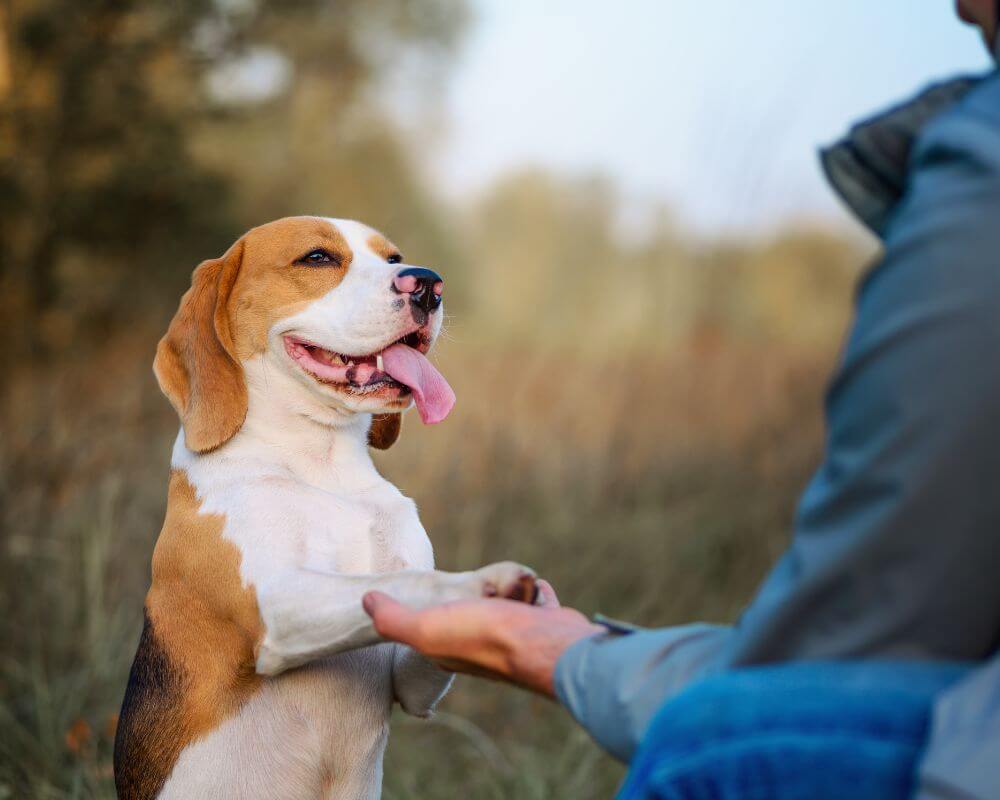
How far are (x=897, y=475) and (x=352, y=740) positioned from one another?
156cm

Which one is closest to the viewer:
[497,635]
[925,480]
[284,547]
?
[925,480]

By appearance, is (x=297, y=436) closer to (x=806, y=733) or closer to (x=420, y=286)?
(x=420, y=286)

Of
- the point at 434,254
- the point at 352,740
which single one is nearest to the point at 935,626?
the point at 352,740

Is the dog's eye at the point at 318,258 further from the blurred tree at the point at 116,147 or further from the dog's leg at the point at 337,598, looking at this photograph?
the blurred tree at the point at 116,147

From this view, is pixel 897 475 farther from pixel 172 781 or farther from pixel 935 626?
pixel 172 781

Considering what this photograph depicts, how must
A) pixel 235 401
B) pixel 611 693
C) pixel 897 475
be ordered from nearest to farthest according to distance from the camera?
pixel 897 475, pixel 611 693, pixel 235 401

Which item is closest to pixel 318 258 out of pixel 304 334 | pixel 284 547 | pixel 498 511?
pixel 304 334

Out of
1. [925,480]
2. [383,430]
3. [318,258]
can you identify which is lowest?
[383,430]

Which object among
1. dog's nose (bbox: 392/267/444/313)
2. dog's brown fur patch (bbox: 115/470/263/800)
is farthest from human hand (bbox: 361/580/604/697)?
dog's nose (bbox: 392/267/444/313)

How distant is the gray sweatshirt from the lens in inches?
51.9

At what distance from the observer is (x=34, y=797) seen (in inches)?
137

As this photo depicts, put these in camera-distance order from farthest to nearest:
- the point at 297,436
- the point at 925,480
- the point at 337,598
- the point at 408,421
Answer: the point at 408,421, the point at 297,436, the point at 337,598, the point at 925,480

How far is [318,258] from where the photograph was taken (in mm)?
2949

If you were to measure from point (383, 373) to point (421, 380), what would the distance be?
0.10 meters
